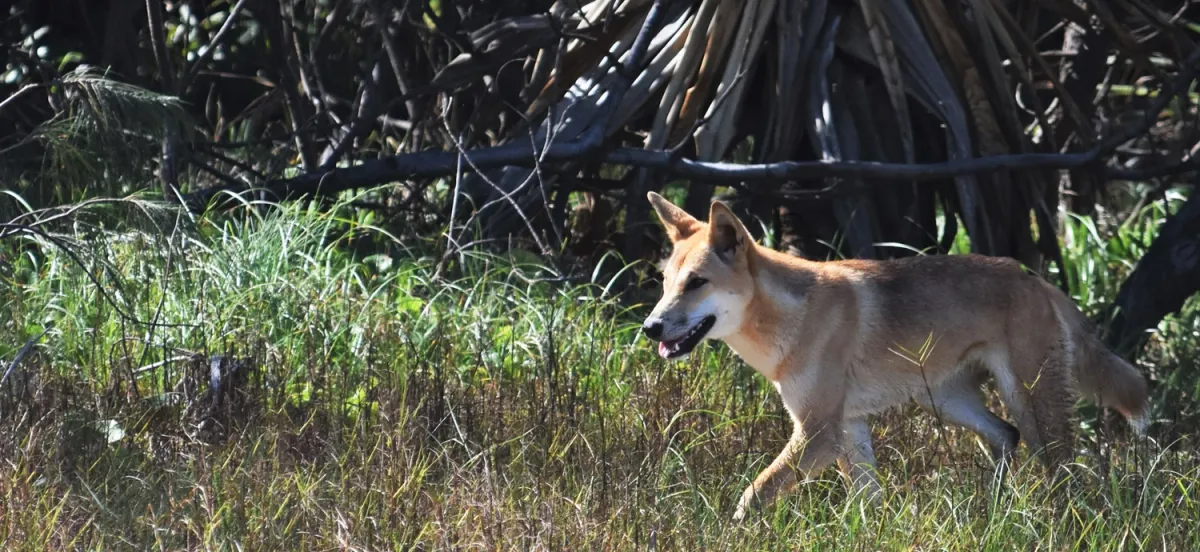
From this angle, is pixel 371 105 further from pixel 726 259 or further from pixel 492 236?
pixel 726 259

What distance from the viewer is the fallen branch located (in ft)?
20.8

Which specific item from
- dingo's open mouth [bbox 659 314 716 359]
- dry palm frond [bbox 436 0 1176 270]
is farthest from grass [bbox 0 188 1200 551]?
dry palm frond [bbox 436 0 1176 270]

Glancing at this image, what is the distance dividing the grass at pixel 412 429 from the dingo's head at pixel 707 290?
0.38 m

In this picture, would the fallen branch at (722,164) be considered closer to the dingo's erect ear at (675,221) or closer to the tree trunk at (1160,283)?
the tree trunk at (1160,283)

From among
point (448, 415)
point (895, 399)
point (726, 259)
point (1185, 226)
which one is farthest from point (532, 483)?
point (1185, 226)

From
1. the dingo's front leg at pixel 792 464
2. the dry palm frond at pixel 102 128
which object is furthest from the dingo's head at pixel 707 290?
the dry palm frond at pixel 102 128

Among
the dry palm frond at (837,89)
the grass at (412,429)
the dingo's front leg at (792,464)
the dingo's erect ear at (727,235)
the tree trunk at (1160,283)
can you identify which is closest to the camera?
the grass at (412,429)

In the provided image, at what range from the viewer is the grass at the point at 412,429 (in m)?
3.97

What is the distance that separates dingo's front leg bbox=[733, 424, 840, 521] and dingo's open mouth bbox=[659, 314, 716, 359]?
1.59ft

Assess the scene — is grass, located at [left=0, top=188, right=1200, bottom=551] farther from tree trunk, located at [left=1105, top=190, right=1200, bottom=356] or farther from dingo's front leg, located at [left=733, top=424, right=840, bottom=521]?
tree trunk, located at [left=1105, top=190, right=1200, bottom=356]

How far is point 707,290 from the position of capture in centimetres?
478

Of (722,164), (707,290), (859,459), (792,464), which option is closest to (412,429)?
(707,290)

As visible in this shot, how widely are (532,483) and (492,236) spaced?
2716 millimetres

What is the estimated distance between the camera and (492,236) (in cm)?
697
